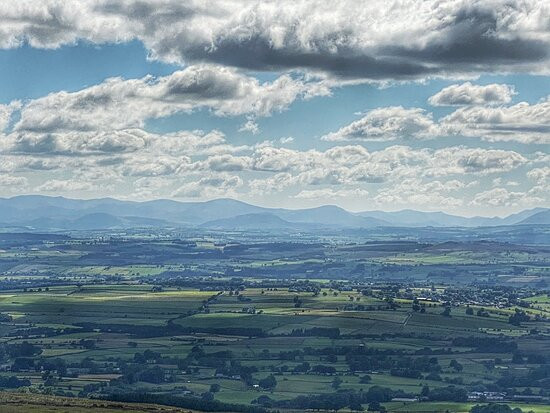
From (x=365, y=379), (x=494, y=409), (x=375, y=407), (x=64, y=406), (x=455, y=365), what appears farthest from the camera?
(x=455, y=365)

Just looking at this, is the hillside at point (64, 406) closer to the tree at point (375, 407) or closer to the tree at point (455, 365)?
the tree at point (375, 407)

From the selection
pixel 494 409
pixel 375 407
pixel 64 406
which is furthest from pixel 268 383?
pixel 64 406

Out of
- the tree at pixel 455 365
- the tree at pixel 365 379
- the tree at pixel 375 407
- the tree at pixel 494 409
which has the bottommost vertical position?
the tree at pixel 375 407

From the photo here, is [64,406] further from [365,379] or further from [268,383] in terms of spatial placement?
[365,379]

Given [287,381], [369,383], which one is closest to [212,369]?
[287,381]

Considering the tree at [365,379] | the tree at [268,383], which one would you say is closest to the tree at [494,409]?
the tree at [365,379]

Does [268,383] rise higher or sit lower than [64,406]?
lower

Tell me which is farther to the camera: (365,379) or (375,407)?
(365,379)

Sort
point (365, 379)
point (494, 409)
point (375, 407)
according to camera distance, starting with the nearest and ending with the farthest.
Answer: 1. point (494, 409)
2. point (375, 407)
3. point (365, 379)

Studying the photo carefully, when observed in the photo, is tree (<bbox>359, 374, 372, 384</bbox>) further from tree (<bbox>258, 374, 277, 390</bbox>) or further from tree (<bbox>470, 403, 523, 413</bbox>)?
tree (<bbox>470, 403, 523, 413</bbox>)

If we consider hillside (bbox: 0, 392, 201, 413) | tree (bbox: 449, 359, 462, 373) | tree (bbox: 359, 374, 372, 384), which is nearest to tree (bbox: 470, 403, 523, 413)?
tree (bbox: 359, 374, 372, 384)

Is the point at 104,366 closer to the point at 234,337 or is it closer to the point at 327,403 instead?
the point at 234,337
